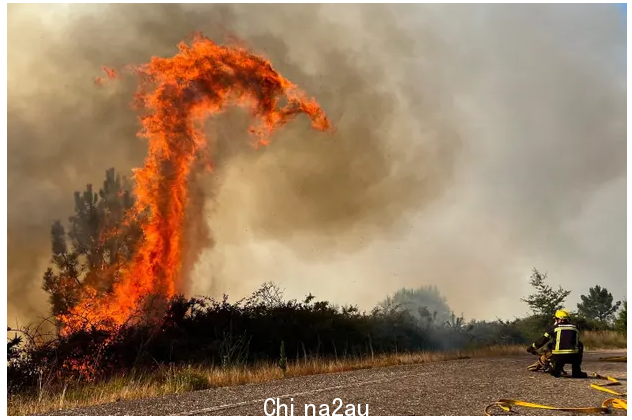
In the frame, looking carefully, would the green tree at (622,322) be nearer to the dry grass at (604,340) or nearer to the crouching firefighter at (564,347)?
the dry grass at (604,340)

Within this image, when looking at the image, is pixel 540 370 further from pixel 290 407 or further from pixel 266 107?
pixel 266 107

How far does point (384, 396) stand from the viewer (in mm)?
9672

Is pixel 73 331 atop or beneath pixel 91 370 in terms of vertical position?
atop

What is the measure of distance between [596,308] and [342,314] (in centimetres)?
4097

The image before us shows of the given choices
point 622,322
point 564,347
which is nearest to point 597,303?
point 622,322

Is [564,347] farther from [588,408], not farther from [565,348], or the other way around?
[588,408]

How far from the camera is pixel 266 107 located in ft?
69.0

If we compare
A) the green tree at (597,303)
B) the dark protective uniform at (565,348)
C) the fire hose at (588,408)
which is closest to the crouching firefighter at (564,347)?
the dark protective uniform at (565,348)

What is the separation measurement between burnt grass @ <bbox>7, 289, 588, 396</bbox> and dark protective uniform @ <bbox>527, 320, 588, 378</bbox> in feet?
20.5

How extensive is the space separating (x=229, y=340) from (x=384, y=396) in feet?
29.5

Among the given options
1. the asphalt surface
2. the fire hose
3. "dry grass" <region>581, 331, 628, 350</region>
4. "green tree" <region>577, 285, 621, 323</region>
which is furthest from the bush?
"green tree" <region>577, 285, 621, 323</region>

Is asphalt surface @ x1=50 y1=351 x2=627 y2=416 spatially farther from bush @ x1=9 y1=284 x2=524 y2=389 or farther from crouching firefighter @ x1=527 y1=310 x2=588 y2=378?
bush @ x1=9 y1=284 x2=524 y2=389

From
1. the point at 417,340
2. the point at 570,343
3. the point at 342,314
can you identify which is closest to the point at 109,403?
the point at 570,343

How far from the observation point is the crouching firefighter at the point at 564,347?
1179 cm
